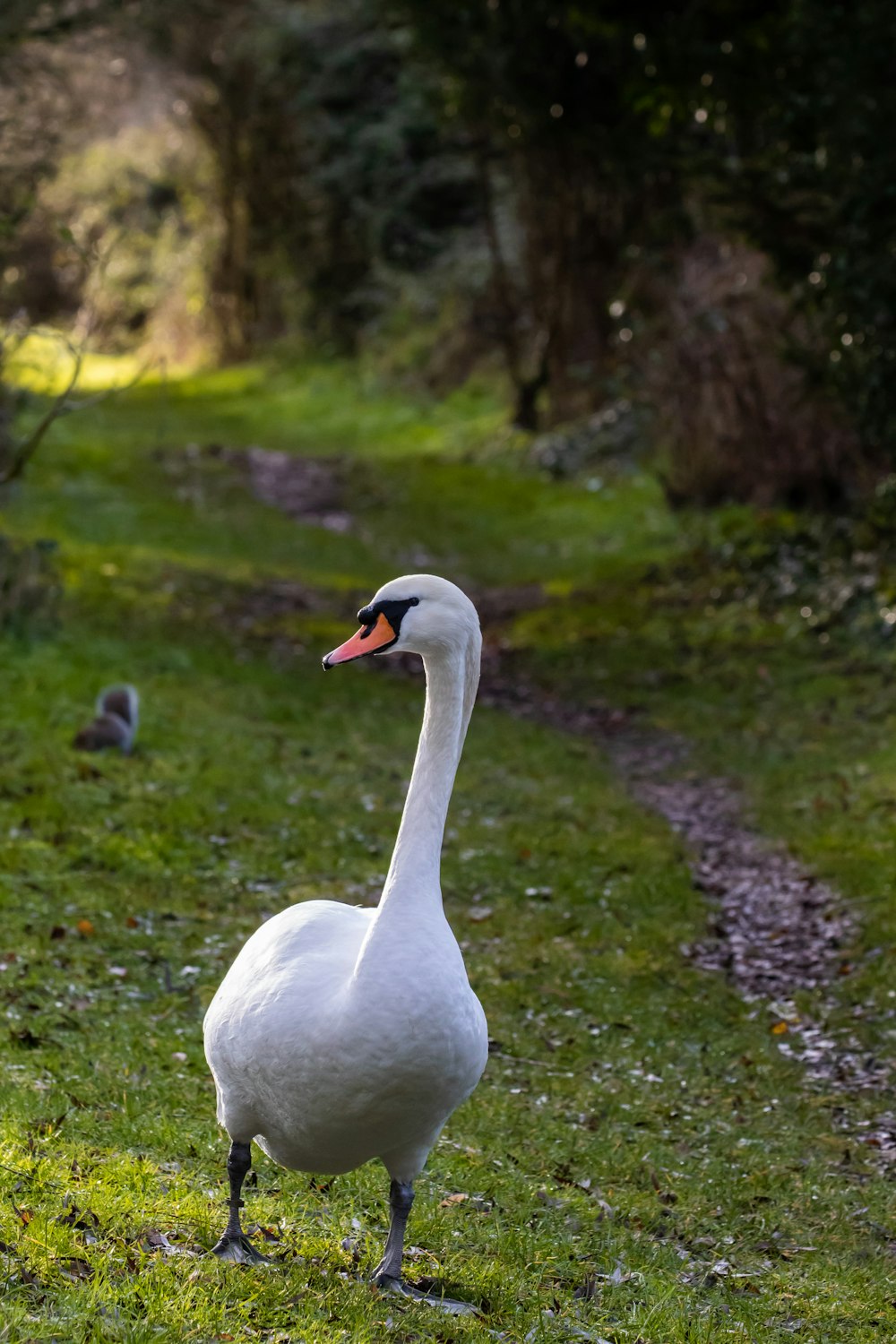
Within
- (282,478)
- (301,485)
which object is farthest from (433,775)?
(282,478)

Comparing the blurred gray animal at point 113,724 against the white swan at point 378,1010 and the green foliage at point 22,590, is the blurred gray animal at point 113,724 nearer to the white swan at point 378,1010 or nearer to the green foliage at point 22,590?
the green foliage at point 22,590

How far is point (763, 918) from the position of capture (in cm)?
1112

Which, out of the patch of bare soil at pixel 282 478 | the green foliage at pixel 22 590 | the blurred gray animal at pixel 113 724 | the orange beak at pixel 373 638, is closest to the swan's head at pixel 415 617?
the orange beak at pixel 373 638

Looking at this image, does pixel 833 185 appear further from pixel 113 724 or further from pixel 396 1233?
pixel 396 1233

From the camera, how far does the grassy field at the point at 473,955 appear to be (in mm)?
5762

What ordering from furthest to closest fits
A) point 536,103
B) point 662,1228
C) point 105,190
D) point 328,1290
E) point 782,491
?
point 105,190 → point 536,103 → point 782,491 → point 662,1228 → point 328,1290

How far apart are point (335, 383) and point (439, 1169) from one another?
35.7m

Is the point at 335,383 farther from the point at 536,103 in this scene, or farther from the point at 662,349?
the point at 662,349

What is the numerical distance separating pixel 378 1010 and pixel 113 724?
8.24m

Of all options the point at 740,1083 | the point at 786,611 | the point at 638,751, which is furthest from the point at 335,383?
the point at 740,1083

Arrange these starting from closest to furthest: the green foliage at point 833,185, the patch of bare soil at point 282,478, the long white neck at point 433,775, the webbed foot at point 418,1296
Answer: the long white neck at point 433,775 < the webbed foot at point 418,1296 < the green foliage at point 833,185 < the patch of bare soil at point 282,478

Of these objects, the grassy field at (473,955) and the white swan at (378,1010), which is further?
the grassy field at (473,955)

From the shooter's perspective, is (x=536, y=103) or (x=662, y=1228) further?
(x=536, y=103)

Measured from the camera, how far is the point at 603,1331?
5598 mm
